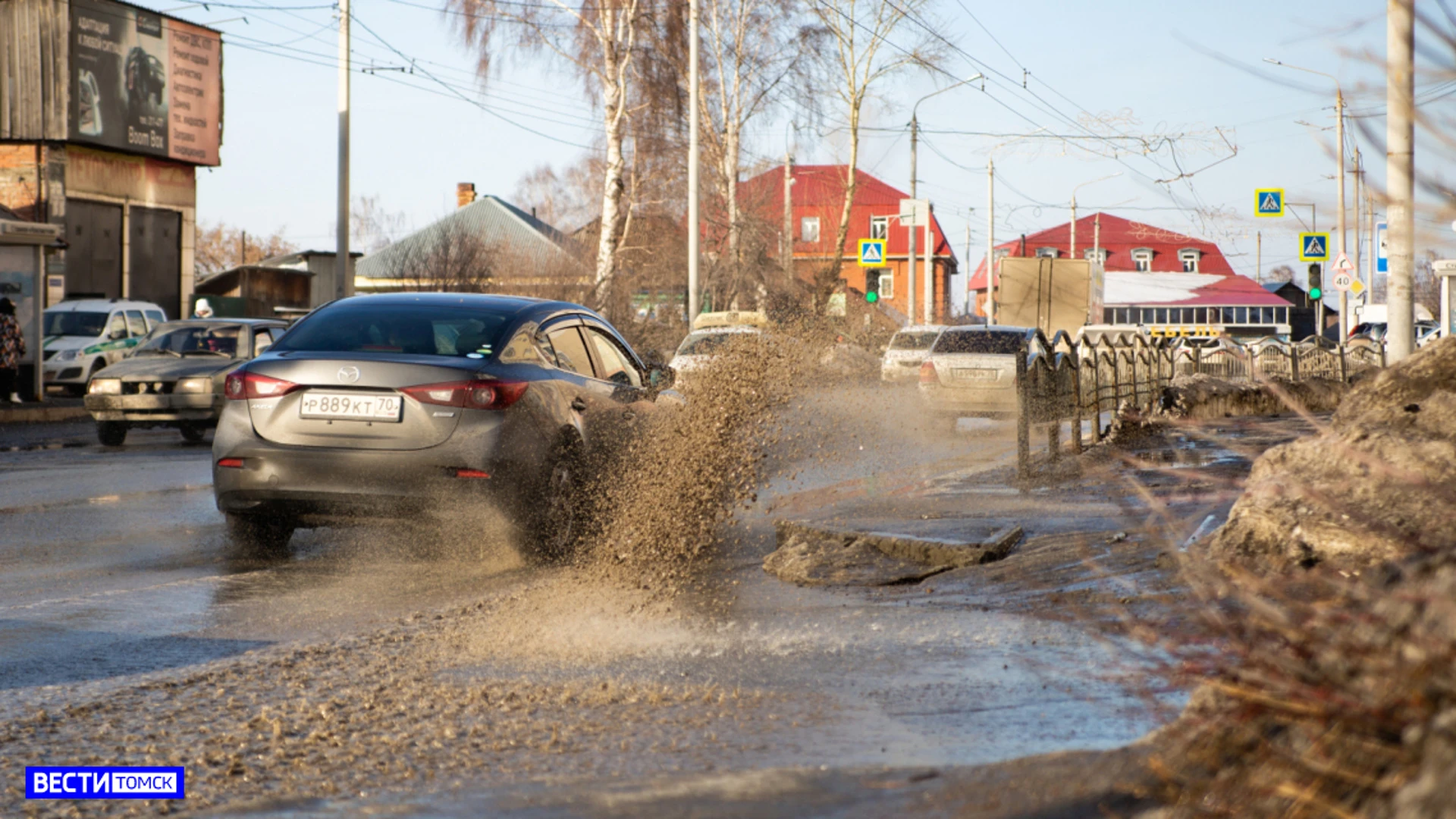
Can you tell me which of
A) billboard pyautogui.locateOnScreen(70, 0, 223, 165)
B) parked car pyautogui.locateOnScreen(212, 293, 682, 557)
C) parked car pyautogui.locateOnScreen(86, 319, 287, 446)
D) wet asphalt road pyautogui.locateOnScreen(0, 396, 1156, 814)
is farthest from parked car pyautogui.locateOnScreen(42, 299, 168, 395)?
parked car pyautogui.locateOnScreen(212, 293, 682, 557)

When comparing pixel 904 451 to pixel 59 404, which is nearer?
pixel 904 451

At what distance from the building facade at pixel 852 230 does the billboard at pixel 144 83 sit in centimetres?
1737

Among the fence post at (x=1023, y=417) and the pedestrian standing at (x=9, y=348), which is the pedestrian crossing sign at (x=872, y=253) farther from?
the fence post at (x=1023, y=417)

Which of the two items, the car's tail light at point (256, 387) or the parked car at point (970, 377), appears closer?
the car's tail light at point (256, 387)

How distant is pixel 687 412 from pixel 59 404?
772 inches

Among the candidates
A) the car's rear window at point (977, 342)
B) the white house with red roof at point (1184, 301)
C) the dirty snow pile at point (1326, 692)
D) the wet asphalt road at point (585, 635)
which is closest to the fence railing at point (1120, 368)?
the car's rear window at point (977, 342)

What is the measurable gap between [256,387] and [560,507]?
175 cm

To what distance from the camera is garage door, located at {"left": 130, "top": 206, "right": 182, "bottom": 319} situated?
38.7m

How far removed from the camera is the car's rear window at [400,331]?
766cm

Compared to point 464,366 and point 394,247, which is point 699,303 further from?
point 394,247

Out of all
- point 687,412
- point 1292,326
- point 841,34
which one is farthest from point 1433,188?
point 1292,326

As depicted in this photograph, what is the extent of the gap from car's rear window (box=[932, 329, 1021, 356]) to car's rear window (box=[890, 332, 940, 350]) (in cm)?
525

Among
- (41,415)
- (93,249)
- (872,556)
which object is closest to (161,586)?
(872,556)

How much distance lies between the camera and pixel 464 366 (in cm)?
735
